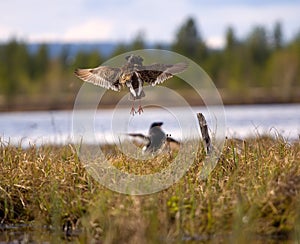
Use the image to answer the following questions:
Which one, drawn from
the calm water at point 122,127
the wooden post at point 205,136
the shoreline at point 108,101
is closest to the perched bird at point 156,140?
the calm water at point 122,127

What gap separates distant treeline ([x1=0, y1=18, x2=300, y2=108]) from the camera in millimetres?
57625

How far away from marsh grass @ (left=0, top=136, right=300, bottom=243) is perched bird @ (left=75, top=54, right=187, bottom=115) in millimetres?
729

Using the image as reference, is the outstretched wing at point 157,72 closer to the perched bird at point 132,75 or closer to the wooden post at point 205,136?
the perched bird at point 132,75

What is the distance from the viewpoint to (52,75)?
59.3 meters

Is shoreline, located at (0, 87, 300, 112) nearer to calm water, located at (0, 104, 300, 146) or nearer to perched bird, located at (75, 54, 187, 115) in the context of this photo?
calm water, located at (0, 104, 300, 146)

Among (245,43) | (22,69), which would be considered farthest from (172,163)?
(245,43)

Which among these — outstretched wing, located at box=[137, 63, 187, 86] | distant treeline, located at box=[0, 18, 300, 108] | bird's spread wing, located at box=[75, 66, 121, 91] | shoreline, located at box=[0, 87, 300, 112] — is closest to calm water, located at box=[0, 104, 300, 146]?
outstretched wing, located at box=[137, 63, 187, 86]

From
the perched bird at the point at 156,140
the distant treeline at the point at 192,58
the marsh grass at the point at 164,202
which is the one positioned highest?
the distant treeline at the point at 192,58

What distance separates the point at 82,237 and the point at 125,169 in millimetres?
1143

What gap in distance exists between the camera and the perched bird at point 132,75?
8750 millimetres

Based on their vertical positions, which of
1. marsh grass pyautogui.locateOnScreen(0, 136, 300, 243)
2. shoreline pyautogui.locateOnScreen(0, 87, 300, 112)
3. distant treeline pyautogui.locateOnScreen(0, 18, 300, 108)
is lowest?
marsh grass pyautogui.locateOnScreen(0, 136, 300, 243)

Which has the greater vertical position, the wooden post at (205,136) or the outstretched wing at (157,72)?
the outstretched wing at (157,72)

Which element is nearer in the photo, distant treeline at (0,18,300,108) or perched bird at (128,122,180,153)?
perched bird at (128,122,180,153)

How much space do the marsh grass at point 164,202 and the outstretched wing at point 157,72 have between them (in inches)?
31.9
